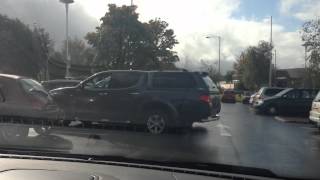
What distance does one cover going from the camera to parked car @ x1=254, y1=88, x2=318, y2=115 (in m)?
29.2

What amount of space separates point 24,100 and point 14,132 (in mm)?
3751

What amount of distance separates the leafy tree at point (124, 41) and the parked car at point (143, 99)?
84.1 ft

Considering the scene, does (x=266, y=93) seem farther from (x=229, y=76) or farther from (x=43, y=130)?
(x=229, y=76)

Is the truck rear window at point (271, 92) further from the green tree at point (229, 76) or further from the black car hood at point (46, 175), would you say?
the green tree at point (229, 76)

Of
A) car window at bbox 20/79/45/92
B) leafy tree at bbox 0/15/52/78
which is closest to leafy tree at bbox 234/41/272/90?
leafy tree at bbox 0/15/52/78

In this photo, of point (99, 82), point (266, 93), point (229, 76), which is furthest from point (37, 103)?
point (229, 76)

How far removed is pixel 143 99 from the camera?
1519cm

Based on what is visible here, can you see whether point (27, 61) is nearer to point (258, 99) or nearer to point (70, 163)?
point (258, 99)

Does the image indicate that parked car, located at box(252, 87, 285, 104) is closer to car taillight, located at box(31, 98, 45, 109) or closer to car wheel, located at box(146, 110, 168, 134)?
car wheel, located at box(146, 110, 168, 134)

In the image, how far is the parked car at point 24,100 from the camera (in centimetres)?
1187

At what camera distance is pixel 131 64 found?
144ft

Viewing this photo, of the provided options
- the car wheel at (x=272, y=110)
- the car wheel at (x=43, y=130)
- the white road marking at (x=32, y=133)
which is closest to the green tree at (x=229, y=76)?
the car wheel at (x=272, y=110)

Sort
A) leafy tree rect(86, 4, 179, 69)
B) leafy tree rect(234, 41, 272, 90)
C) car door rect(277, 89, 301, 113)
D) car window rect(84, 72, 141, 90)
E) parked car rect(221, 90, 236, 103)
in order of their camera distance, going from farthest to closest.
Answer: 1. leafy tree rect(234, 41, 272, 90)
2. parked car rect(221, 90, 236, 103)
3. leafy tree rect(86, 4, 179, 69)
4. car door rect(277, 89, 301, 113)
5. car window rect(84, 72, 141, 90)

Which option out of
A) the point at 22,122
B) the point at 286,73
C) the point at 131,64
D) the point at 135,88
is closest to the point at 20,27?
the point at 131,64
